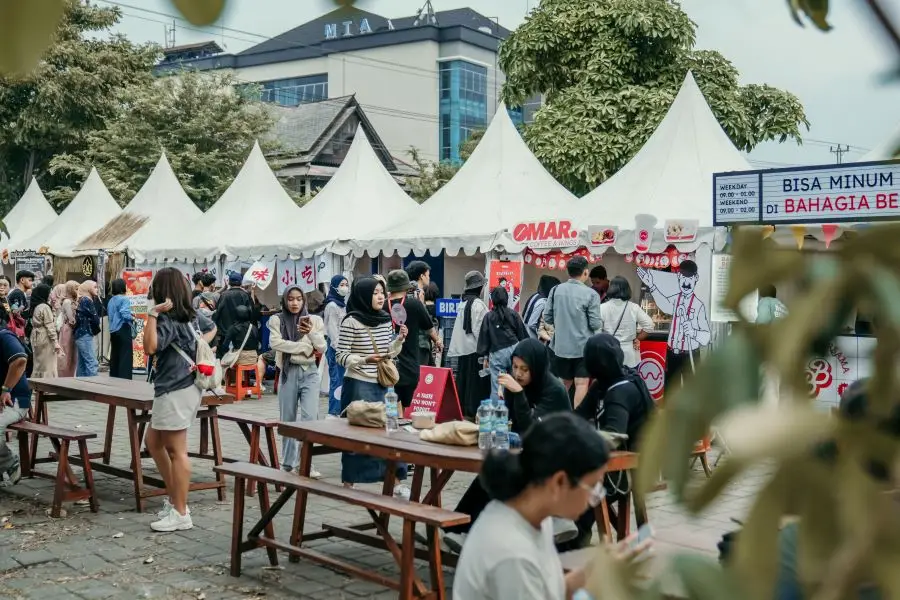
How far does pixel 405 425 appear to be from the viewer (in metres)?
6.70

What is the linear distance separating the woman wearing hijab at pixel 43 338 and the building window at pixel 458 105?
46753mm

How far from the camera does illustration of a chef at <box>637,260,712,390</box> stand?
9.80 meters

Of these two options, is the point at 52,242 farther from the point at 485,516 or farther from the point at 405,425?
the point at 485,516

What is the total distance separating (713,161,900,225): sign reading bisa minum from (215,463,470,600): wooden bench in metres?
5.41

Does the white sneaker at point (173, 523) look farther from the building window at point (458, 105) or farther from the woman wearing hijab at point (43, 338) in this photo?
the building window at point (458, 105)

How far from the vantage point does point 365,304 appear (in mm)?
7715

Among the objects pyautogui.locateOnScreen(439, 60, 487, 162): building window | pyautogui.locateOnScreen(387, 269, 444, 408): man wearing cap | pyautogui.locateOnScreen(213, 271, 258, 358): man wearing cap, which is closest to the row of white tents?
pyautogui.locateOnScreen(213, 271, 258, 358): man wearing cap

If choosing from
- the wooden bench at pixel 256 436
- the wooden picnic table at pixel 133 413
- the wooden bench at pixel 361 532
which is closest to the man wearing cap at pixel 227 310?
the wooden picnic table at pixel 133 413

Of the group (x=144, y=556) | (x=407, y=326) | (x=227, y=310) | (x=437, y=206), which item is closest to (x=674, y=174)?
(x=437, y=206)

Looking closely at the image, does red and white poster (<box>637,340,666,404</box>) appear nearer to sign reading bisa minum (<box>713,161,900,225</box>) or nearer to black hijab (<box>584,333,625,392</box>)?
sign reading bisa minum (<box>713,161,900,225</box>)

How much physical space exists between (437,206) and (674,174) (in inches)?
143

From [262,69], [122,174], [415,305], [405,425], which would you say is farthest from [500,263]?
[262,69]

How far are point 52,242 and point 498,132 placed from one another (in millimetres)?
11045

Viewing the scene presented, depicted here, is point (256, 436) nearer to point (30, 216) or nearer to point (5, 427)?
point (5, 427)
